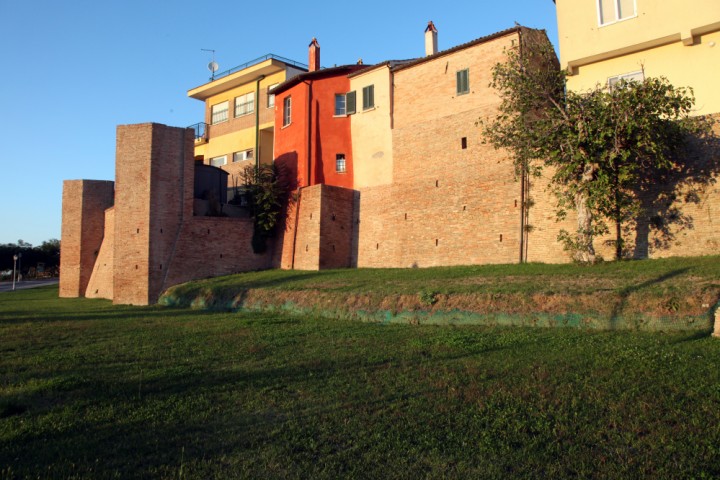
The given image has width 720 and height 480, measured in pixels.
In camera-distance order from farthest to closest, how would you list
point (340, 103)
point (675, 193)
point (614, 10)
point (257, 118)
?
A: point (257, 118) < point (340, 103) < point (614, 10) < point (675, 193)

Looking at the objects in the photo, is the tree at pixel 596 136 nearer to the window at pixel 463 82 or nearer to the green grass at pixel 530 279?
the green grass at pixel 530 279

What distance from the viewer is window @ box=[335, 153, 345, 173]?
24766 mm

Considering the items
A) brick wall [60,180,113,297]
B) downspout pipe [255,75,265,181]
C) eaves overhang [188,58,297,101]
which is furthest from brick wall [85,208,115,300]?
eaves overhang [188,58,297,101]

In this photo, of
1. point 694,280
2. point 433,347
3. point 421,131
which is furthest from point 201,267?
point 694,280

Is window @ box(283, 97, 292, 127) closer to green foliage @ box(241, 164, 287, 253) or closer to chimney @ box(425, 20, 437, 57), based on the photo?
green foliage @ box(241, 164, 287, 253)

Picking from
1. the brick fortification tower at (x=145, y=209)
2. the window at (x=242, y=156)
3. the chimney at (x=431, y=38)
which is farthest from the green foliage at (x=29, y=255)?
the chimney at (x=431, y=38)

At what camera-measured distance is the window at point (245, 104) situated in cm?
3158

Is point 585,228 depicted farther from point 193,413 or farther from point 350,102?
point 350,102

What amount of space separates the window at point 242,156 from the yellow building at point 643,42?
20065 millimetres

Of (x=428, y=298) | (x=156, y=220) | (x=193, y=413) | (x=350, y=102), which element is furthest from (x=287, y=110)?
(x=193, y=413)

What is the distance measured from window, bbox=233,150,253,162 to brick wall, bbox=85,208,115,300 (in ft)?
26.5

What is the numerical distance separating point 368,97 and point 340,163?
3.43 m

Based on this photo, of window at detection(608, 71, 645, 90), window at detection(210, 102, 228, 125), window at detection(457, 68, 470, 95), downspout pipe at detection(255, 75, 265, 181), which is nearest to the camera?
window at detection(608, 71, 645, 90)

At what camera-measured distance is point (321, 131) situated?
24812mm
